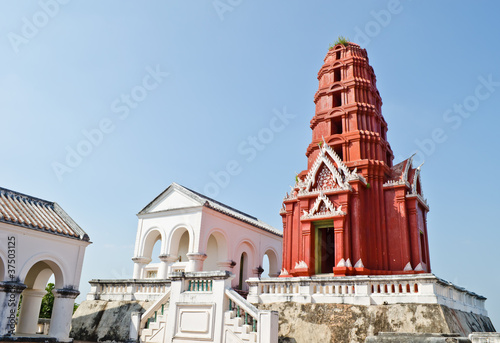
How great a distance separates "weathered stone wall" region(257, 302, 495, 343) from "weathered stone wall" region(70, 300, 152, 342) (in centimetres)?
607

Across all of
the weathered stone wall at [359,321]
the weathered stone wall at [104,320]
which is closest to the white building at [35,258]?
the weathered stone wall at [104,320]

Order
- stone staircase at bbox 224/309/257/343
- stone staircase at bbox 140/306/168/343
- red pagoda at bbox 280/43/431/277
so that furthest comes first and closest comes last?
red pagoda at bbox 280/43/431/277 → stone staircase at bbox 140/306/168/343 → stone staircase at bbox 224/309/257/343

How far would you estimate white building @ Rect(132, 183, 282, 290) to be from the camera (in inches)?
792

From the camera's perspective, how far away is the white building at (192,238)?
66.0 ft

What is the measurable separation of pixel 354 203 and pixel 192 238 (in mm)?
8248

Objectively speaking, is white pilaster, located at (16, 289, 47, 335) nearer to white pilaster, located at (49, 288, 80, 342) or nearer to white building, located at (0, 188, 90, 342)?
white building, located at (0, 188, 90, 342)

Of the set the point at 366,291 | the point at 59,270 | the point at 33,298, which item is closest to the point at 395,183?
the point at 366,291

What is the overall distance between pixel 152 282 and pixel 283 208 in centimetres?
743

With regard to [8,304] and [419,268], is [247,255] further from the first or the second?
[8,304]

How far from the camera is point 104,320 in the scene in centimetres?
1558

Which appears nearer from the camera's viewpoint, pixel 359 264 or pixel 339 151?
pixel 359 264

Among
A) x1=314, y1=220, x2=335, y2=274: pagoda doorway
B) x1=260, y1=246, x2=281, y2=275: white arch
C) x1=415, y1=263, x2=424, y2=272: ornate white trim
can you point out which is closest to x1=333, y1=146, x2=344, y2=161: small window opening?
x1=314, y1=220, x2=335, y2=274: pagoda doorway

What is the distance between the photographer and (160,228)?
21328 millimetres

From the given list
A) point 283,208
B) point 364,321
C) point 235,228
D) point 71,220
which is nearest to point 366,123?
point 283,208
